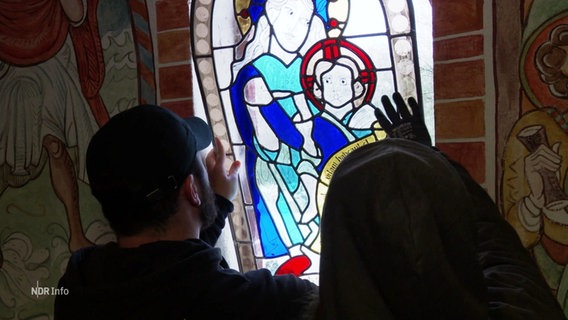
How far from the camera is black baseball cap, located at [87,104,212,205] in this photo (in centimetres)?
95

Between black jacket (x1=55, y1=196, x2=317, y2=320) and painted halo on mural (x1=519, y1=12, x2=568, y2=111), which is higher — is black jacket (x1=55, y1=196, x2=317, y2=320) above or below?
below

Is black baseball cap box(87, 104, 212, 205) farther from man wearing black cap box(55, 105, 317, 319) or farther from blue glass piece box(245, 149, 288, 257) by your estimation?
blue glass piece box(245, 149, 288, 257)

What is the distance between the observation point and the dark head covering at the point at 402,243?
596 mm

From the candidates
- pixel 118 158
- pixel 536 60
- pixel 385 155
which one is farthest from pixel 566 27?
pixel 118 158

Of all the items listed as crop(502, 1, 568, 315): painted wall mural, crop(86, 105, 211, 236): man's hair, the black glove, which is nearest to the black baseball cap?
crop(86, 105, 211, 236): man's hair

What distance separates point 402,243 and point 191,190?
0.49 meters

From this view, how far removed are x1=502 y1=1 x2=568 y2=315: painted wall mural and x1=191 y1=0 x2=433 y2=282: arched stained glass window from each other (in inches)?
10.1

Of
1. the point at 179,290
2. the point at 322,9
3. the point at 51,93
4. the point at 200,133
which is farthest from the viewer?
the point at 51,93

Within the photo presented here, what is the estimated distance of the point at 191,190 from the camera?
1002mm

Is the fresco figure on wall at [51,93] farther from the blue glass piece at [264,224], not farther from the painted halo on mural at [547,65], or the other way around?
the painted halo on mural at [547,65]

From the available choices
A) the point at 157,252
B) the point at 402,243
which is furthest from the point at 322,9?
the point at 402,243

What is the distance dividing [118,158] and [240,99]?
2.49 feet

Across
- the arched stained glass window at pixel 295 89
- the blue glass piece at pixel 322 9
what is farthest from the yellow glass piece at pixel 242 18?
the blue glass piece at pixel 322 9

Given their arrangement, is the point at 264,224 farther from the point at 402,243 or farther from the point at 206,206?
the point at 402,243
